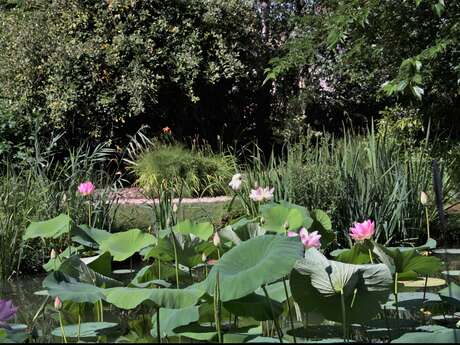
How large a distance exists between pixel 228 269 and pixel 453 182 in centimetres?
678

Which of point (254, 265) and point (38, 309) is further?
point (38, 309)

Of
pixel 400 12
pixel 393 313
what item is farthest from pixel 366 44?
pixel 393 313

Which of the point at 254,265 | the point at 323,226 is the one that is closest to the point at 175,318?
the point at 254,265

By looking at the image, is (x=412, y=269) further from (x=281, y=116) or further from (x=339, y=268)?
(x=281, y=116)

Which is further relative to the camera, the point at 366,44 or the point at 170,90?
the point at 170,90

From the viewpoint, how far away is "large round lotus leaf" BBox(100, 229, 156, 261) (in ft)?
12.3

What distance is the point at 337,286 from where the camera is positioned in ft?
9.05

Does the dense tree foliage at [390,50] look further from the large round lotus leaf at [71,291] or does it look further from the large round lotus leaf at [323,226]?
the large round lotus leaf at [71,291]

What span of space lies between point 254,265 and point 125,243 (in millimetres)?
1372

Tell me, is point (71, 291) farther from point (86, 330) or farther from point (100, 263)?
point (100, 263)

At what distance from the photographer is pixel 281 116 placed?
14195 mm

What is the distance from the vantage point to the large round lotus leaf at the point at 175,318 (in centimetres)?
274

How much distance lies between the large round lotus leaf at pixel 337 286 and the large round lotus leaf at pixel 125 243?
47.9 inches

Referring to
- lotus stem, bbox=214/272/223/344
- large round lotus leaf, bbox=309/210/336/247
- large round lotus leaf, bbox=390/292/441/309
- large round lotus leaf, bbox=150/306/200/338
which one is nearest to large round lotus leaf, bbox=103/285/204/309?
large round lotus leaf, bbox=150/306/200/338
